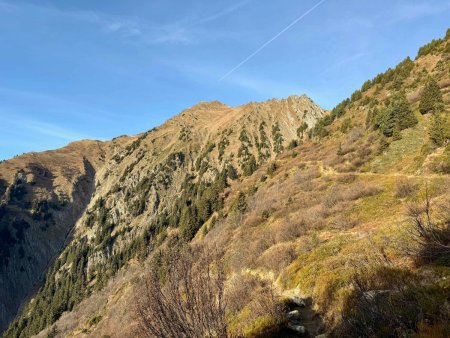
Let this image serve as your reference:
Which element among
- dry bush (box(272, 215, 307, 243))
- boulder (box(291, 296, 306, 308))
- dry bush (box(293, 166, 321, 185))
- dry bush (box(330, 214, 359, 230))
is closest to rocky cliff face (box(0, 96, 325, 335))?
dry bush (box(293, 166, 321, 185))

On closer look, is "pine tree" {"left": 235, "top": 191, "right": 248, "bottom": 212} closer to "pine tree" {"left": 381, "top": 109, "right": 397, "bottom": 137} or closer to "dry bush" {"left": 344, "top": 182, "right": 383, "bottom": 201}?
"pine tree" {"left": 381, "top": 109, "right": 397, "bottom": 137}

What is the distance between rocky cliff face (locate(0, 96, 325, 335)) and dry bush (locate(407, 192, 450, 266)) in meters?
63.7

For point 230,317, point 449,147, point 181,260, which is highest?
point 449,147

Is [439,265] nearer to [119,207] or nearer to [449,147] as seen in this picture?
[449,147]

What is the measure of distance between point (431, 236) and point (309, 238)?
11111mm

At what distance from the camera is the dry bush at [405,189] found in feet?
76.1

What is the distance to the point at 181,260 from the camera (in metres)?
7.97

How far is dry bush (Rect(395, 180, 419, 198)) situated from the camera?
23188 mm

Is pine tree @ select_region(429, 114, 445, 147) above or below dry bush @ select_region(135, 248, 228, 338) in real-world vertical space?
above

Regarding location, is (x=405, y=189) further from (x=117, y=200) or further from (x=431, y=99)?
(x=117, y=200)

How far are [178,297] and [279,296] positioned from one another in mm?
9996

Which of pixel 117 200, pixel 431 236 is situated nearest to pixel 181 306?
pixel 431 236

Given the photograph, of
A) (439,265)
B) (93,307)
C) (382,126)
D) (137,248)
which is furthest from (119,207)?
(439,265)

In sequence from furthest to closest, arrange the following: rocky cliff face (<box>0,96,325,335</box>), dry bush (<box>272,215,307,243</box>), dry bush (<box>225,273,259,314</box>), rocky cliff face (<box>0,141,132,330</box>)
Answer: rocky cliff face (<box>0,141,132,330</box>) → rocky cliff face (<box>0,96,325,335</box>) → dry bush (<box>272,215,307,243</box>) → dry bush (<box>225,273,259,314</box>)
